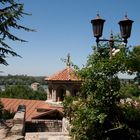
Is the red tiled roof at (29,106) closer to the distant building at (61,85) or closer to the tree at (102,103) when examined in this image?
the distant building at (61,85)

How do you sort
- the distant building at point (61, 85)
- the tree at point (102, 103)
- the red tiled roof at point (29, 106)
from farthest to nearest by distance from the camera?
the red tiled roof at point (29, 106) < the distant building at point (61, 85) < the tree at point (102, 103)

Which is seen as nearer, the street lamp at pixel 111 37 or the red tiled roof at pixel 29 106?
the street lamp at pixel 111 37

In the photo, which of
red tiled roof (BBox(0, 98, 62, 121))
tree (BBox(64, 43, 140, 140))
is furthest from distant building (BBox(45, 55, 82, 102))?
tree (BBox(64, 43, 140, 140))

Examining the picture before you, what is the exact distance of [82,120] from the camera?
8070 millimetres

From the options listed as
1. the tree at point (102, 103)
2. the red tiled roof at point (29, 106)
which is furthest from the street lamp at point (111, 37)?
the red tiled roof at point (29, 106)

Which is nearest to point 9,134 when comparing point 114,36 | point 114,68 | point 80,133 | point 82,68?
point 80,133

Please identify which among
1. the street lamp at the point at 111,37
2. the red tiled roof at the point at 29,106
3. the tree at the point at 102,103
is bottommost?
the red tiled roof at the point at 29,106

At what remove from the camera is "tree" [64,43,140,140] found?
7871 millimetres

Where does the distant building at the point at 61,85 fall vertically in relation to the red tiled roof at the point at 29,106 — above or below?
above

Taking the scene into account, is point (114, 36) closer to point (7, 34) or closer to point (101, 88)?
point (101, 88)

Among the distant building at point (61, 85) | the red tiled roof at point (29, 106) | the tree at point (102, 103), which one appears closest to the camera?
the tree at point (102, 103)

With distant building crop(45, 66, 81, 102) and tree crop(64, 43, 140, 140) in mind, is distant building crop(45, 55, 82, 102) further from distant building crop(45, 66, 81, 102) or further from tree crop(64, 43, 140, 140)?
tree crop(64, 43, 140, 140)

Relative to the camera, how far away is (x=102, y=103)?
7.95 m

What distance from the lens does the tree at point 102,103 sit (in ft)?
25.8
